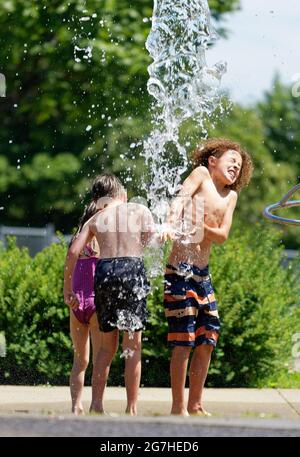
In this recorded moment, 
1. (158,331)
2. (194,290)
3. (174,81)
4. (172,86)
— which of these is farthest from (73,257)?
(174,81)

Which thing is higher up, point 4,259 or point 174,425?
point 4,259

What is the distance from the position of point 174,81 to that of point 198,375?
13.1 ft

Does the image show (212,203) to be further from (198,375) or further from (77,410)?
(77,410)

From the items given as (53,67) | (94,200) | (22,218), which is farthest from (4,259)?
(22,218)

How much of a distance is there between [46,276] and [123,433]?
15.3 feet

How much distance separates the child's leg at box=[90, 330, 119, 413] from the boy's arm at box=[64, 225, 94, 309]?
1.03 feet

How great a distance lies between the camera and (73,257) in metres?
7.66

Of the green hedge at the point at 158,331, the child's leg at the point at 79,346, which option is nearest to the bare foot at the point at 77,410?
the child's leg at the point at 79,346

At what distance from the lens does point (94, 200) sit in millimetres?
7973

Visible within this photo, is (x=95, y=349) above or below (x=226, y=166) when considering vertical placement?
below

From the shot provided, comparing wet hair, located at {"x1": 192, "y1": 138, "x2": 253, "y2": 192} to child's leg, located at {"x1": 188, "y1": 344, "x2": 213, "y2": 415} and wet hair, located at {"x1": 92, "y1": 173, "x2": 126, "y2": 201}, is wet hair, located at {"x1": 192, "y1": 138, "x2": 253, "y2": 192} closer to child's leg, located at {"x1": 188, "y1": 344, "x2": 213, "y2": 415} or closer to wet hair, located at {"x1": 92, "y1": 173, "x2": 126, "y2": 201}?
wet hair, located at {"x1": 92, "y1": 173, "x2": 126, "y2": 201}

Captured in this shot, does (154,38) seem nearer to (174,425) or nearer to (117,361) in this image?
(117,361)

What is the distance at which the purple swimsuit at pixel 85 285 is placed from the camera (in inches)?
311

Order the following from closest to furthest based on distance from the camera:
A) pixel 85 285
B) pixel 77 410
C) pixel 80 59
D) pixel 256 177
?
pixel 77 410 < pixel 85 285 < pixel 80 59 < pixel 256 177
